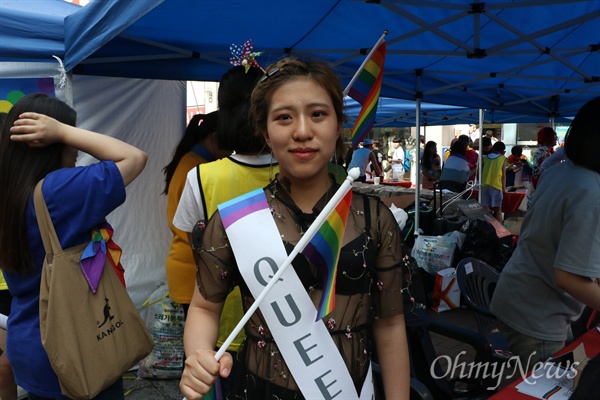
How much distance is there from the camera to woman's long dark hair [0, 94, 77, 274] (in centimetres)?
160

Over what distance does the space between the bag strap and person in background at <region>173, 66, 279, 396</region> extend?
411 millimetres

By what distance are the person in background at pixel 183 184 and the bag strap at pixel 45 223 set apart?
508 millimetres

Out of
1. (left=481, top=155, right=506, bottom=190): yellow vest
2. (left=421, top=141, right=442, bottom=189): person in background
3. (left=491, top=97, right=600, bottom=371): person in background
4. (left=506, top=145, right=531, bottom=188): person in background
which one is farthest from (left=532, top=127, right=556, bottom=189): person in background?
(left=491, top=97, right=600, bottom=371): person in background

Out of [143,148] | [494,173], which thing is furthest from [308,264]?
[494,173]

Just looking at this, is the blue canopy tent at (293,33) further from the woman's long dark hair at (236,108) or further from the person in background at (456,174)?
the person in background at (456,174)

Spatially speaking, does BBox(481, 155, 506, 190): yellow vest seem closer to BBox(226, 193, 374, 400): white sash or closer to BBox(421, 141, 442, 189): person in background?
BBox(421, 141, 442, 189): person in background

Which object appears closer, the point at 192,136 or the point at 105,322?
the point at 105,322

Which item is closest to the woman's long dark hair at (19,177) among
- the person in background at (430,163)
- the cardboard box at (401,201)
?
the cardboard box at (401,201)

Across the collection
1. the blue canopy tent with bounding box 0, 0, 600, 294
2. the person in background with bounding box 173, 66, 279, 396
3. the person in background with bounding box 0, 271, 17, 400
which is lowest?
the person in background with bounding box 0, 271, 17, 400

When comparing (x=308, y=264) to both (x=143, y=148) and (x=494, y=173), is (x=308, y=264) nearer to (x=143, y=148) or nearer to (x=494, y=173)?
(x=143, y=148)

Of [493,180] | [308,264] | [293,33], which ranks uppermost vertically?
[293,33]

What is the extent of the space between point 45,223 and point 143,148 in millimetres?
2408

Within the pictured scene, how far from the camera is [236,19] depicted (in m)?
3.18

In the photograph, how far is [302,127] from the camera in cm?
112
